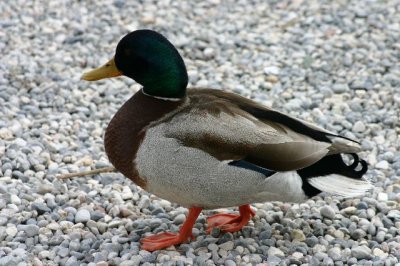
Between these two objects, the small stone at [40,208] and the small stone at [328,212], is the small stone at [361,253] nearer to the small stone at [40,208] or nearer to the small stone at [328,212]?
the small stone at [328,212]

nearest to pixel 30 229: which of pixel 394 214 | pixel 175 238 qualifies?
pixel 175 238

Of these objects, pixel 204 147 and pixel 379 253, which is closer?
pixel 204 147

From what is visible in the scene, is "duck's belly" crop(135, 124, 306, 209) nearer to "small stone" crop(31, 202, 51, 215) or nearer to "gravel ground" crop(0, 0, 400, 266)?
"gravel ground" crop(0, 0, 400, 266)

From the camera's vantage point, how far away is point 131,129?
378 centimetres

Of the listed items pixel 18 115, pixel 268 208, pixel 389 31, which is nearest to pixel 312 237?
pixel 268 208

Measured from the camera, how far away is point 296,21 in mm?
7148

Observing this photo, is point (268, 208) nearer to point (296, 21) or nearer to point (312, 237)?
point (312, 237)

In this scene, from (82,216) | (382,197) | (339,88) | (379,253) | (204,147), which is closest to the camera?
(204,147)

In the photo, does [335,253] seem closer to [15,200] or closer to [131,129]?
[131,129]

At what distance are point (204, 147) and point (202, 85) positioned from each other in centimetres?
229

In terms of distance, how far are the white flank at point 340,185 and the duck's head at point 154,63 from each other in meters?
0.76

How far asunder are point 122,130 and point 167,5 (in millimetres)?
3719

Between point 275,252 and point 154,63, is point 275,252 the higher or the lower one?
the lower one

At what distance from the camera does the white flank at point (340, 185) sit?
12.5 feet
